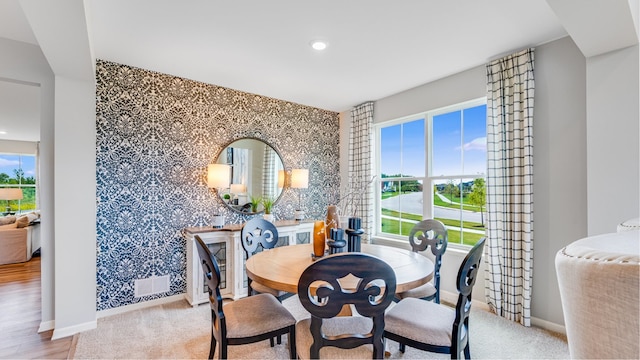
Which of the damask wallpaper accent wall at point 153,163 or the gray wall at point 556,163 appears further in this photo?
the damask wallpaper accent wall at point 153,163

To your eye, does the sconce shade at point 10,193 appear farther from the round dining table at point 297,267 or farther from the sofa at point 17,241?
the round dining table at point 297,267

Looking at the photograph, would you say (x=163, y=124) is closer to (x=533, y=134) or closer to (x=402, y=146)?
(x=402, y=146)

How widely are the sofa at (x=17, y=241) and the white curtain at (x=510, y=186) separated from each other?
7418 mm

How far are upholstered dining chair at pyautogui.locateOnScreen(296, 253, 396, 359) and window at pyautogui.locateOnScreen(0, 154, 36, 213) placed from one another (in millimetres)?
10238

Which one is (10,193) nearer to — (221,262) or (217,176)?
(217,176)

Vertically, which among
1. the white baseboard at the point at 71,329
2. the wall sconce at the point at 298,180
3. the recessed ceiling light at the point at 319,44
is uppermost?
the recessed ceiling light at the point at 319,44

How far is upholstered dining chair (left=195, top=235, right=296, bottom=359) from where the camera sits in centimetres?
172

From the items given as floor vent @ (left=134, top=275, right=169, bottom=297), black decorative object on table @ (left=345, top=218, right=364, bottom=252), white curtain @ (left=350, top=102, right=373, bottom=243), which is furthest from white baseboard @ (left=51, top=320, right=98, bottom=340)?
white curtain @ (left=350, top=102, right=373, bottom=243)

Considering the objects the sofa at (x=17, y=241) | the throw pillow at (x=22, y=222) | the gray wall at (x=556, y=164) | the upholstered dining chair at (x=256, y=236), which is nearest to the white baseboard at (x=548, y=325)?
the gray wall at (x=556, y=164)

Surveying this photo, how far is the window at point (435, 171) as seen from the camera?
133 inches

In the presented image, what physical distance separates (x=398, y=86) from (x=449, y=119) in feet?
2.54

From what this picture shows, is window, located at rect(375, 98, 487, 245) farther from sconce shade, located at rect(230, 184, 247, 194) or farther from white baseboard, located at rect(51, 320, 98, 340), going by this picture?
white baseboard, located at rect(51, 320, 98, 340)

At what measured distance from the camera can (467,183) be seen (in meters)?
3.45

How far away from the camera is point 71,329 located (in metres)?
2.64
